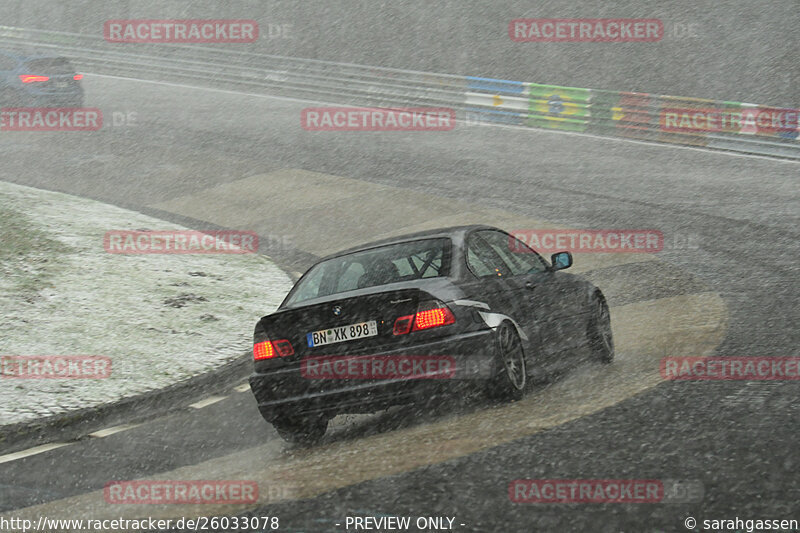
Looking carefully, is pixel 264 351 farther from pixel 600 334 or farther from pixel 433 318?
pixel 600 334

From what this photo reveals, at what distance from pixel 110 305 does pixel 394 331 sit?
6475 millimetres

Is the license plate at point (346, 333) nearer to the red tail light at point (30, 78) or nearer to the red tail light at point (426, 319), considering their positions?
the red tail light at point (426, 319)

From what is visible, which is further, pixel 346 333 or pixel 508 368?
pixel 508 368

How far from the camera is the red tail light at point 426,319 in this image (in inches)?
275

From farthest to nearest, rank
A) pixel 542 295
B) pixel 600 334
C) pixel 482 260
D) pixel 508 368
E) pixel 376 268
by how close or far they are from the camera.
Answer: pixel 600 334 < pixel 542 295 < pixel 482 260 < pixel 376 268 < pixel 508 368

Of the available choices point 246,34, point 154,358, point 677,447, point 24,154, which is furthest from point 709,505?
point 246,34

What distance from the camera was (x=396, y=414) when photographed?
8.02 metres

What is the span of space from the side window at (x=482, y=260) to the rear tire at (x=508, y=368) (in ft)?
1.69

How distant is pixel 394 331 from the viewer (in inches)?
275

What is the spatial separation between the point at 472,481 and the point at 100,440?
11.7ft

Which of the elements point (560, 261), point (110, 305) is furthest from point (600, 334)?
point (110, 305)

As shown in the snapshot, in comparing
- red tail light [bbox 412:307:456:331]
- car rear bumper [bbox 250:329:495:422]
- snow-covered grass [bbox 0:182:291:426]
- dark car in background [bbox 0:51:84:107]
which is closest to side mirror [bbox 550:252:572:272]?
car rear bumper [bbox 250:329:495:422]

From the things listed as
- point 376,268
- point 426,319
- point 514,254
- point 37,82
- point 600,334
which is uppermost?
point 37,82

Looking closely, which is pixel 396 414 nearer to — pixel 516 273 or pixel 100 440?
pixel 516 273
